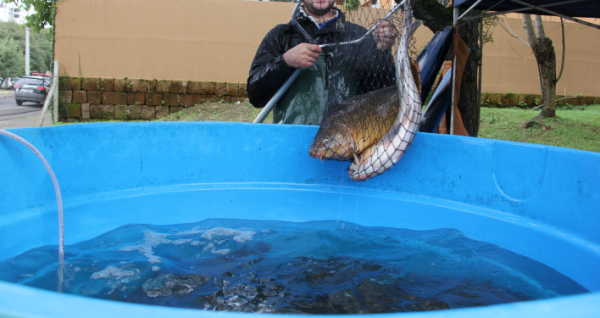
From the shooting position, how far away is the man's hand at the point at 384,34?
8.84ft

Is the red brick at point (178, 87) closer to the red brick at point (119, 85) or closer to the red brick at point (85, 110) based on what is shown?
the red brick at point (119, 85)

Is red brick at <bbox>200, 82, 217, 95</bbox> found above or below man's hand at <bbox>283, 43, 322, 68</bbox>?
above

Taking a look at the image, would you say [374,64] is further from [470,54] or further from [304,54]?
[470,54]

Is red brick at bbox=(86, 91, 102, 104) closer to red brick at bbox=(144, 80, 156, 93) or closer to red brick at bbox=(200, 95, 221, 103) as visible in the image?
red brick at bbox=(144, 80, 156, 93)

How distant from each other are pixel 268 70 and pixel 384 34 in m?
0.83

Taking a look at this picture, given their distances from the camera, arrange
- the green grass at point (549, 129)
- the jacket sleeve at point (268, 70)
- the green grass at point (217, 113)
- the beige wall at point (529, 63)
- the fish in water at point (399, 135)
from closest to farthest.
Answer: the fish in water at point (399, 135) → the jacket sleeve at point (268, 70) → the green grass at point (549, 129) → the green grass at point (217, 113) → the beige wall at point (529, 63)

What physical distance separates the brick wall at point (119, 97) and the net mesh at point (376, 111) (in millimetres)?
6473

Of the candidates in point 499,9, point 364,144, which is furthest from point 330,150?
point 499,9

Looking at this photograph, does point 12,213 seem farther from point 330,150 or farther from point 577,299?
point 577,299

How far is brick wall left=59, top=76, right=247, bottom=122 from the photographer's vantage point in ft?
27.8

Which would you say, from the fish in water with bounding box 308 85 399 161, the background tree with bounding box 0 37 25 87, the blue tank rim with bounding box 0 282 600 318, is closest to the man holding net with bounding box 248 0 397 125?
the fish in water with bounding box 308 85 399 161

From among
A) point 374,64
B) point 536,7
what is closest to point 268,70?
point 374,64

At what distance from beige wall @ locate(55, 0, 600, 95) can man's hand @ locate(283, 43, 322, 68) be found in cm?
645

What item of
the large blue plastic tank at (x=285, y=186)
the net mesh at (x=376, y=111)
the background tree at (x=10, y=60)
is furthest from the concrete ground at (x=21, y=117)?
the background tree at (x=10, y=60)
